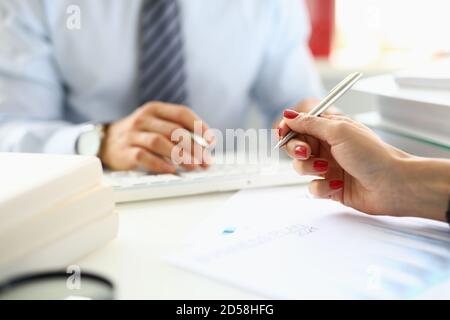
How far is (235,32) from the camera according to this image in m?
1.21

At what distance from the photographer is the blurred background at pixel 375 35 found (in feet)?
5.64

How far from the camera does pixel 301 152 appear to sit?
1.98 feet

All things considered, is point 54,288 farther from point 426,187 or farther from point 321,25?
point 321,25

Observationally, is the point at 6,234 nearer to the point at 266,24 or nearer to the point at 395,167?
the point at 395,167

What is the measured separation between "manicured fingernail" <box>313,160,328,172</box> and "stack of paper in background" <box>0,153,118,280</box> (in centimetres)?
22

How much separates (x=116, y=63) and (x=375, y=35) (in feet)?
3.31

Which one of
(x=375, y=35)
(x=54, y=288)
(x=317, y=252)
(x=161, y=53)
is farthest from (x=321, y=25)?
(x=54, y=288)

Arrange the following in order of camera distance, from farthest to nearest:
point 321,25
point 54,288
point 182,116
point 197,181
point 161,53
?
point 321,25, point 161,53, point 182,116, point 197,181, point 54,288

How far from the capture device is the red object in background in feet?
5.63

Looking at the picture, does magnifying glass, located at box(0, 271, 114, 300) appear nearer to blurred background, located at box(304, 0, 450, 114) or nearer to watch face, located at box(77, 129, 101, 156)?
watch face, located at box(77, 129, 101, 156)

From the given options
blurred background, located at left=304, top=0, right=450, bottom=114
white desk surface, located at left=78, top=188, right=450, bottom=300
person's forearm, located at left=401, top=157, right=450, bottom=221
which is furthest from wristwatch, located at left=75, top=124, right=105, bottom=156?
blurred background, located at left=304, top=0, right=450, bottom=114

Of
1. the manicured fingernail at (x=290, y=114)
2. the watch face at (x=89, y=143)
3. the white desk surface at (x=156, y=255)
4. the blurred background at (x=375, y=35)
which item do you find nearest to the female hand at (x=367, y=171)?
the manicured fingernail at (x=290, y=114)

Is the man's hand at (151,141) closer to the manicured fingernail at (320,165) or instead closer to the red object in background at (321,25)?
the manicured fingernail at (320,165)

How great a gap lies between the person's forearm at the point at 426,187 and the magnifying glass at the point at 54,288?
0.30 metres
